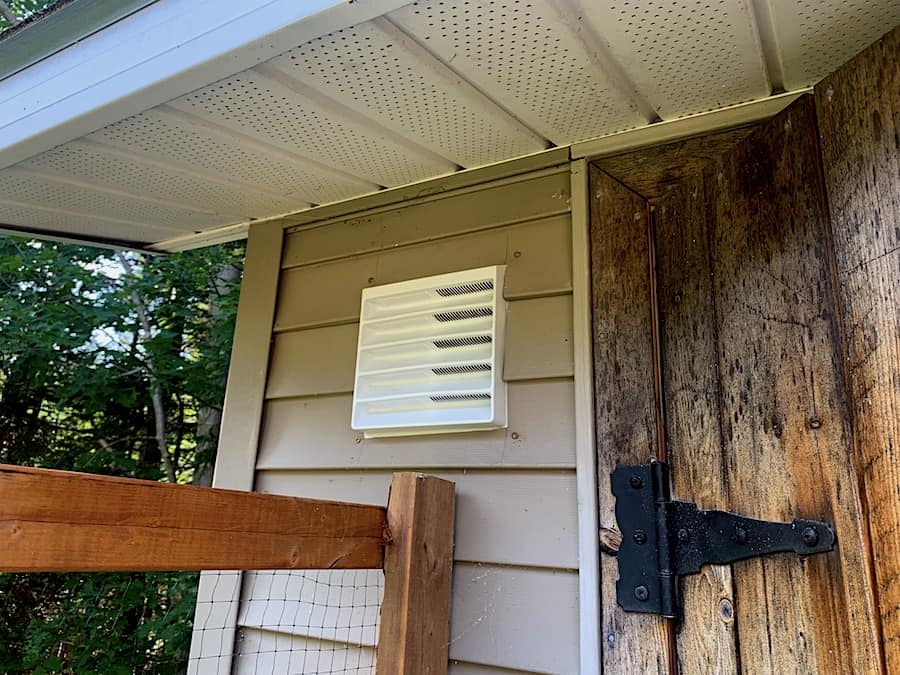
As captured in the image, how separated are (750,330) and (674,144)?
399 millimetres

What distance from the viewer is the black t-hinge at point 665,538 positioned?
92cm

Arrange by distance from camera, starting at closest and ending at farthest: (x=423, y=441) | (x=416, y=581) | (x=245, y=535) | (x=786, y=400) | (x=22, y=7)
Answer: (x=245, y=535) → (x=786, y=400) → (x=416, y=581) → (x=423, y=441) → (x=22, y=7)

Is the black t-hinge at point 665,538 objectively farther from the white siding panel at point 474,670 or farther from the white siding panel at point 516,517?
the white siding panel at point 474,670

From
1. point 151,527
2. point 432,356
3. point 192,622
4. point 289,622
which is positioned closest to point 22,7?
point 192,622

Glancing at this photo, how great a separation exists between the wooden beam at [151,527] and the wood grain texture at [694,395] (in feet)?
1.82

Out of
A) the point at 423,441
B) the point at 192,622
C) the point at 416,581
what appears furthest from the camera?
the point at 192,622

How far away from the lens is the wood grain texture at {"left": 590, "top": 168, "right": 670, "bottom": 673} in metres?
0.99

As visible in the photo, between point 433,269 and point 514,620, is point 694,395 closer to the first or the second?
point 514,620

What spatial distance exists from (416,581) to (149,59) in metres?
0.93

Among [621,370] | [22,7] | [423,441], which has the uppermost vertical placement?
[22,7]

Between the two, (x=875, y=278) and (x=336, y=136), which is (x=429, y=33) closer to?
(x=336, y=136)

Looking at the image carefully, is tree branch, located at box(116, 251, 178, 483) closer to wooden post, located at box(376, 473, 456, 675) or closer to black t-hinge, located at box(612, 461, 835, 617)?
wooden post, located at box(376, 473, 456, 675)

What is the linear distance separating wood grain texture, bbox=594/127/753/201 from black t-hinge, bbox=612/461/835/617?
0.53 m

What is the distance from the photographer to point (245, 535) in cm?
82
